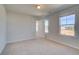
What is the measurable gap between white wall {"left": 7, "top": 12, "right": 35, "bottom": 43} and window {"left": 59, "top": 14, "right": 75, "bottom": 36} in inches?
33.1

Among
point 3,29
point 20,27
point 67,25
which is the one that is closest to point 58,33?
point 67,25

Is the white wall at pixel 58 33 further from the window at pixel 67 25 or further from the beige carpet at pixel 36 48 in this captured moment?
the beige carpet at pixel 36 48

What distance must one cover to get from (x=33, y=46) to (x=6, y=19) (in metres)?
1.00

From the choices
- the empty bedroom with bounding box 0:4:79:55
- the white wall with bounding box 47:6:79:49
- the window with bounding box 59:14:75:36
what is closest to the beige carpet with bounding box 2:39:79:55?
the empty bedroom with bounding box 0:4:79:55

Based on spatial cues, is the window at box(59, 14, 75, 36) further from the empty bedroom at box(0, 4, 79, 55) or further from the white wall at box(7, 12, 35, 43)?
the white wall at box(7, 12, 35, 43)

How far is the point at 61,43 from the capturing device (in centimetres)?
273

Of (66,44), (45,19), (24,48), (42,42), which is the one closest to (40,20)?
(45,19)

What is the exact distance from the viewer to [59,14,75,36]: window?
257 cm

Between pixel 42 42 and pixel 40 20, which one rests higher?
pixel 40 20

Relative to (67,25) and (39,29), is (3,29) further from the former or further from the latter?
(67,25)

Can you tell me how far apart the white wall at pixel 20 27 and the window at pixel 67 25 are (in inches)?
33.1

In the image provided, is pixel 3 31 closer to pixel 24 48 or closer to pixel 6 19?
pixel 6 19

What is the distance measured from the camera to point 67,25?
8.51 feet
